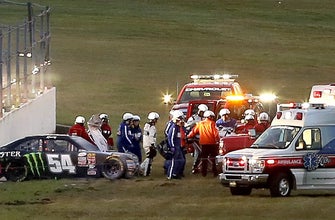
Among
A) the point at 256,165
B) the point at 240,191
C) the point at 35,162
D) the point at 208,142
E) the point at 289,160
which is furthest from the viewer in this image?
the point at 208,142

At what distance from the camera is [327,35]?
7831cm

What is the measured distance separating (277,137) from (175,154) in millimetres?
3896

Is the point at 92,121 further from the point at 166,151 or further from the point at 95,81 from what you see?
the point at 95,81

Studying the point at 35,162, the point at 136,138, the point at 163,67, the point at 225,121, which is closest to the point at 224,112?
the point at 225,121

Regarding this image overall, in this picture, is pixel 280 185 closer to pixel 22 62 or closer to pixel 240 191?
pixel 240 191

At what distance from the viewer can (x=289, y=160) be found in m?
25.0

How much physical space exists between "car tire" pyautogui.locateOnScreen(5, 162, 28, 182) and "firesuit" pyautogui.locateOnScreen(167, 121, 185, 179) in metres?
3.28

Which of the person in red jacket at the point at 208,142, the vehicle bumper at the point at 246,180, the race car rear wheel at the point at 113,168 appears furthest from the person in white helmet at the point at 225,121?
the vehicle bumper at the point at 246,180

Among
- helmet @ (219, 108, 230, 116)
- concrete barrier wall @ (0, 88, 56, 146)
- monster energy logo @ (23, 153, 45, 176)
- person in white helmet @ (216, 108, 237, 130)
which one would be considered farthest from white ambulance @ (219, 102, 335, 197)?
concrete barrier wall @ (0, 88, 56, 146)

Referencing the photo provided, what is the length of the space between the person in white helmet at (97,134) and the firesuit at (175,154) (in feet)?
7.32

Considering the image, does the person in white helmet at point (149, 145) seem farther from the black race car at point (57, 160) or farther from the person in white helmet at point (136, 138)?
the black race car at point (57, 160)

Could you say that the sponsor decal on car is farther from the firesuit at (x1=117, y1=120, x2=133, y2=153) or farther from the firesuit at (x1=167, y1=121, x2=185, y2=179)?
the firesuit at (x1=167, y1=121, x2=185, y2=179)

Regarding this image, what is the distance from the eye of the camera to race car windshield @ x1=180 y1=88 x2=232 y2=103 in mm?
38112

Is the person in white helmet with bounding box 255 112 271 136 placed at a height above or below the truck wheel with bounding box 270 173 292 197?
above
